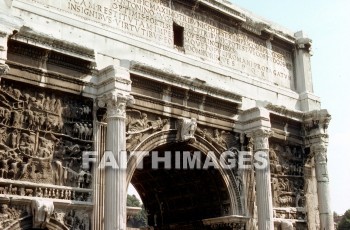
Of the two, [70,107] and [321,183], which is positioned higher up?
[70,107]

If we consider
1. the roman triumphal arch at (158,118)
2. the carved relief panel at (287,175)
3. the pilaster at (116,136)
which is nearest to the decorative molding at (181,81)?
the roman triumphal arch at (158,118)

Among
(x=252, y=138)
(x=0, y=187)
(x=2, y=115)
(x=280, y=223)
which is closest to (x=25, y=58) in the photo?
(x=2, y=115)

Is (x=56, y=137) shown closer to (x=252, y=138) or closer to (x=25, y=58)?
(x=25, y=58)

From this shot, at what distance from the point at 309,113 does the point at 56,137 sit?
338 inches

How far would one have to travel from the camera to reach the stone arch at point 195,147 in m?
12.2

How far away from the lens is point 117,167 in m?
11.2

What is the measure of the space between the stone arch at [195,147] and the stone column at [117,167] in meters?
0.70

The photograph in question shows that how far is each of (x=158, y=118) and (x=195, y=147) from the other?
1363mm

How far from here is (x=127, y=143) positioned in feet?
39.6

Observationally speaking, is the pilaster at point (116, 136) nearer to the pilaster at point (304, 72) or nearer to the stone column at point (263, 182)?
the stone column at point (263, 182)

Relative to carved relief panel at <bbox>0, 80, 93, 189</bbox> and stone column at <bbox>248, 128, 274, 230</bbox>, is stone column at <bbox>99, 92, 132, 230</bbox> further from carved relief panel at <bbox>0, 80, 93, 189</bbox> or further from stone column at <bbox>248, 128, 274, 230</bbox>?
stone column at <bbox>248, 128, 274, 230</bbox>

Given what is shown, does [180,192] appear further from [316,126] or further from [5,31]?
[5,31]

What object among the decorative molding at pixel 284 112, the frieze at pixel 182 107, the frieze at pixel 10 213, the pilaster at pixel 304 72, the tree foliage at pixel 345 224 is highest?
the pilaster at pixel 304 72

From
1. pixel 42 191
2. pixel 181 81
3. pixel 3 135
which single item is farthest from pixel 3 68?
pixel 181 81
